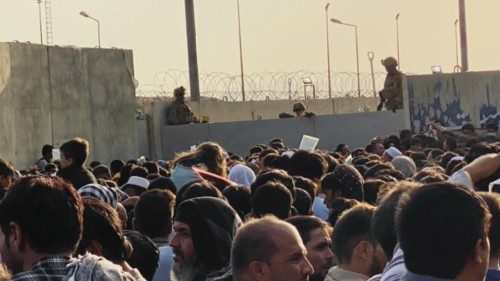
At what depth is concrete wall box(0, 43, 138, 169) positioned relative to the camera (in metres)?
26.0

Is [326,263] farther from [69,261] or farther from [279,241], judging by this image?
[69,261]

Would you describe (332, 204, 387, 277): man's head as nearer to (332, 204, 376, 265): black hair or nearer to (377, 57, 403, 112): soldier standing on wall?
(332, 204, 376, 265): black hair

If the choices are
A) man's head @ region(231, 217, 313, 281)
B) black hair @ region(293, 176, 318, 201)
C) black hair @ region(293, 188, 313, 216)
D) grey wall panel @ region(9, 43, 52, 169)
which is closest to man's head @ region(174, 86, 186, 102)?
grey wall panel @ region(9, 43, 52, 169)

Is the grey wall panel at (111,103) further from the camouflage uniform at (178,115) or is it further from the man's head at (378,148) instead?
the man's head at (378,148)

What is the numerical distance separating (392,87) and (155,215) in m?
21.2

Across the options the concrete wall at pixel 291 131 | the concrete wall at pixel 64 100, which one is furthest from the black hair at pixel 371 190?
the concrete wall at pixel 291 131

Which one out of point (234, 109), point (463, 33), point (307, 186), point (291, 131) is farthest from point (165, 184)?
point (463, 33)

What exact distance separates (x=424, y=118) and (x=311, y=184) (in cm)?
1750

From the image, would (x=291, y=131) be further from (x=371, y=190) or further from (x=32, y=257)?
(x=32, y=257)

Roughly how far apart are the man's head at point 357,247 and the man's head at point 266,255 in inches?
22.4

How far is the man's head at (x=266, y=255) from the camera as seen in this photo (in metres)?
5.16

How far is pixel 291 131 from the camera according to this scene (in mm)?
27812

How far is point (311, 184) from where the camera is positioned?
9.75 metres

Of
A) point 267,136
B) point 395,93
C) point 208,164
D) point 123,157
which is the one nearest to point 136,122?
point 123,157
